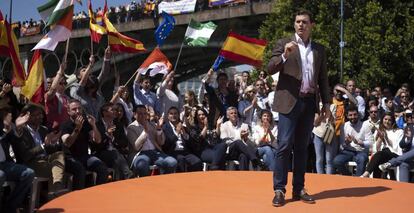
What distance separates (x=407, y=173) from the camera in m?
8.40

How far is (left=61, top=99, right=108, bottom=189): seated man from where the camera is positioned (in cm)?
680

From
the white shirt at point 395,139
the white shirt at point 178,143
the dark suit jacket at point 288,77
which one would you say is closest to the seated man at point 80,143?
the white shirt at point 178,143

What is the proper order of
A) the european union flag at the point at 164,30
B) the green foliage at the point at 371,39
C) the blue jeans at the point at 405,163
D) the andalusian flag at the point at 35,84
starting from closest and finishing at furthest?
the andalusian flag at the point at 35,84 → the blue jeans at the point at 405,163 → the european union flag at the point at 164,30 → the green foliage at the point at 371,39

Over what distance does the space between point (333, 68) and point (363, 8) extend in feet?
5.88

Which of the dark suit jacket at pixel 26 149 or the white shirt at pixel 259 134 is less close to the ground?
the dark suit jacket at pixel 26 149

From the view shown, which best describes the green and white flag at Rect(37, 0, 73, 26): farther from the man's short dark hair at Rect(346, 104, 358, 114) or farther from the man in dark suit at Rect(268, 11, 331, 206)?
the man's short dark hair at Rect(346, 104, 358, 114)

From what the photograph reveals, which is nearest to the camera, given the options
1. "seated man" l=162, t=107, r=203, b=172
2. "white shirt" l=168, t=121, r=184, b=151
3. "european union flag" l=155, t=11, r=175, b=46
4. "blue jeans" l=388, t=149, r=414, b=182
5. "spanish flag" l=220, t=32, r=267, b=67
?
"blue jeans" l=388, t=149, r=414, b=182

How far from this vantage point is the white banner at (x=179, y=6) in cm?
2442

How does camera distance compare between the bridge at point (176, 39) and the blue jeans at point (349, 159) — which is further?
the bridge at point (176, 39)

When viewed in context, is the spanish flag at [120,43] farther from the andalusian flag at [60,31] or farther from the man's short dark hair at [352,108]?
the man's short dark hair at [352,108]

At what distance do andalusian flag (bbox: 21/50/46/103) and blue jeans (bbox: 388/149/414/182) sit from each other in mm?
5074

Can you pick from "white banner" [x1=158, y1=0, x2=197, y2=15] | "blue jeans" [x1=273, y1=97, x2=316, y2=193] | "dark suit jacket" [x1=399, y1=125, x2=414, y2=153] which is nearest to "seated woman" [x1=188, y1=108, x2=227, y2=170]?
"dark suit jacket" [x1=399, y1=125, x2=414, y2=153]

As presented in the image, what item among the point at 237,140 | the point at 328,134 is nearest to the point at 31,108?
the point at 237,140

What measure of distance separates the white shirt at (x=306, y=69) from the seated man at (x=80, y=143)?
3015 mm
